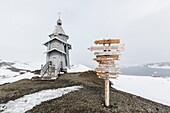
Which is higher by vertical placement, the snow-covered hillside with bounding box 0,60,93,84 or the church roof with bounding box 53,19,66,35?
the church roof with bounding box 53,19,66,35

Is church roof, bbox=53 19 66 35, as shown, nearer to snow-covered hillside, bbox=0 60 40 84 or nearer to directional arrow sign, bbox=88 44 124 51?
snow-covered hillside, bbox=0 60 40 84

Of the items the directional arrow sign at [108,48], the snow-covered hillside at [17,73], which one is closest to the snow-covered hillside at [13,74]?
the snow-covered hillside at [17,73]

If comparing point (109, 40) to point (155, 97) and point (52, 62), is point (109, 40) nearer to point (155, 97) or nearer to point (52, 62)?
point (155, 97)

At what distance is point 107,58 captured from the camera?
15.4ft

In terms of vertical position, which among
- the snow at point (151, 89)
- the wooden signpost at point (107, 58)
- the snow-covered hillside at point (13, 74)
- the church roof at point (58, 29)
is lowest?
the snow at point (151, 89)

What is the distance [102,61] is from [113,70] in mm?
801

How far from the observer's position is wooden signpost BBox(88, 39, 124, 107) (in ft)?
14.7

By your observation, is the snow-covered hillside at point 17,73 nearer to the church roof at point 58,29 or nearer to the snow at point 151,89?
the church roof at point 58,29

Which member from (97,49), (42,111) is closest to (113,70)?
(97,49)

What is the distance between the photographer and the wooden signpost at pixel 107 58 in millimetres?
4472

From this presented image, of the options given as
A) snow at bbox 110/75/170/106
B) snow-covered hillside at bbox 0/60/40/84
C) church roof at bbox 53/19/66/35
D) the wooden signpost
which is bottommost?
snow at bbox 110/75/170/106

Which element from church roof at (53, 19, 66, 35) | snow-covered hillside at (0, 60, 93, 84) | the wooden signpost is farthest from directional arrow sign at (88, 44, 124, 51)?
church roof at (53, 19, 66, 35)

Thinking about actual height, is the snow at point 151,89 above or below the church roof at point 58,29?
below

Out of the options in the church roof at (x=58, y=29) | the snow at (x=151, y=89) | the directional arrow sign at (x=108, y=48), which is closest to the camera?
the directional arrow sign at (x=108, y=48)
